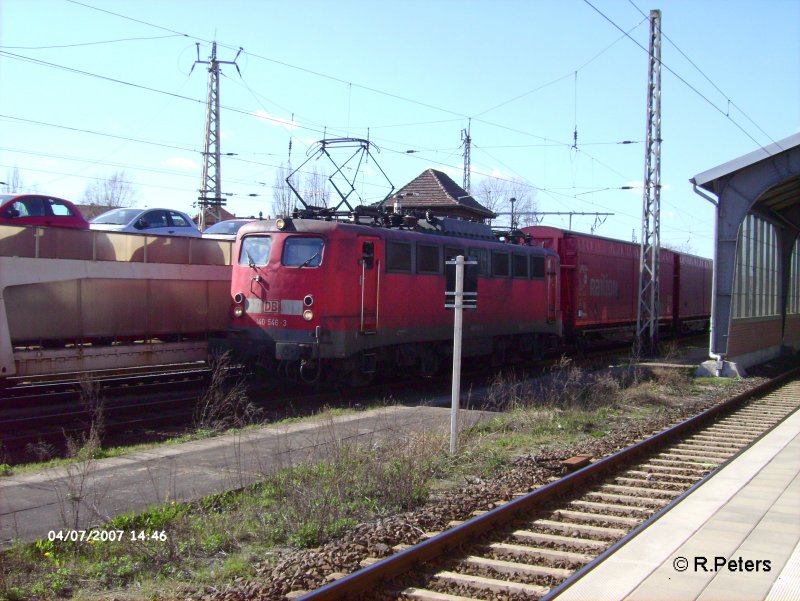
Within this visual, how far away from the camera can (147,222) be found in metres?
20.3

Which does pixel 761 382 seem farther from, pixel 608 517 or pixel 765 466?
pixel 608 517

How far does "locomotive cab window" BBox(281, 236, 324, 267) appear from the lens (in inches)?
554

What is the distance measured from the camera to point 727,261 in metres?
19.7

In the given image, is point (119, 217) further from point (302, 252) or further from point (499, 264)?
point (499, 264)

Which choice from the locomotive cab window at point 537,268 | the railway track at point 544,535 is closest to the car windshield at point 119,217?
the locomotive cab window at point 537,268

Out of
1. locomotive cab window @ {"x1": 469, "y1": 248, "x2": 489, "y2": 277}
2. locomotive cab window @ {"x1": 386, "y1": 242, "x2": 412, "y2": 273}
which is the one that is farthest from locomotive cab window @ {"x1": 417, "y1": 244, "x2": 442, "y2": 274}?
locomotive cab window @ {"x1": 469, "y1": 248, "x2": 489, "y2": 277}

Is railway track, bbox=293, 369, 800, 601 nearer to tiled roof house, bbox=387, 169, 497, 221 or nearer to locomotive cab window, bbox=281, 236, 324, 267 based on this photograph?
locomotive cab window, bbox=281, 236, 324, 267

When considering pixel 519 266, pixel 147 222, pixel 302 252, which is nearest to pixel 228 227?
pixel 147 222

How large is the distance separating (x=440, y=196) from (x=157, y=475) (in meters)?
29.5

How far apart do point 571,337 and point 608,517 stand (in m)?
17.3

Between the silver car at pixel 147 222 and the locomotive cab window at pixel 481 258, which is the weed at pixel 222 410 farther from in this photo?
the silver car at pixel 147 222

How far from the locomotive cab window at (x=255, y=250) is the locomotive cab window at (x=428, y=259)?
3.03m

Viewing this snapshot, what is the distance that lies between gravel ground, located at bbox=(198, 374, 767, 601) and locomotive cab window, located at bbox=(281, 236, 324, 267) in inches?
226

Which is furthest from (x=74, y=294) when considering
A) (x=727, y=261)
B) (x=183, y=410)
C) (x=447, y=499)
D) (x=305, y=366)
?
(x=727, y=261)
